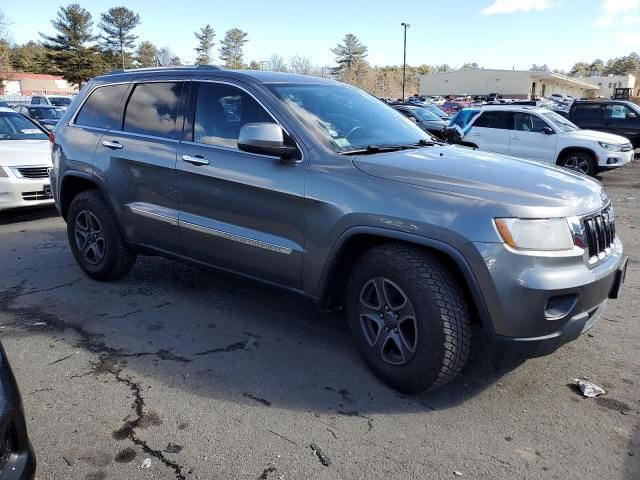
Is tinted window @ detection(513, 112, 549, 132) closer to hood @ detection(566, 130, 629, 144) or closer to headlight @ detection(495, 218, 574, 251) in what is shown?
hood @ detection(566, 130, 629, 144)

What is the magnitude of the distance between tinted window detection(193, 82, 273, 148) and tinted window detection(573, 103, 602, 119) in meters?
15.6

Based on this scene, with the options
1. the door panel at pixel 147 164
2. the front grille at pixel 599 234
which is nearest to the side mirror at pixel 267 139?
the door panel at pixel 147 164

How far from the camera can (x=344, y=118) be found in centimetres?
376

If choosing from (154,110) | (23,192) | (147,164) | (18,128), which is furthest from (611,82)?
(147,164)

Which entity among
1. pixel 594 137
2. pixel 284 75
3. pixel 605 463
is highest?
pixel 284 75

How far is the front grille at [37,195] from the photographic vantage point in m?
7.59

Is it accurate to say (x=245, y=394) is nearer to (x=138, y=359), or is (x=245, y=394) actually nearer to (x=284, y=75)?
(x=138, y=359)

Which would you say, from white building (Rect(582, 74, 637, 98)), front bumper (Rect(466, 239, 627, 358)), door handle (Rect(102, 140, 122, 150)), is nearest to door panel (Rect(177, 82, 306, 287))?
door handle (Rect(102, 140, 122, 150))

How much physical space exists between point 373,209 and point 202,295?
2272 millimetres

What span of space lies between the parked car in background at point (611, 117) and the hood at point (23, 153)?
14.9 meters

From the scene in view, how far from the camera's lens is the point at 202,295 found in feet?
15.5

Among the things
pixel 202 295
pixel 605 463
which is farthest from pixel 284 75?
pixel 605 463

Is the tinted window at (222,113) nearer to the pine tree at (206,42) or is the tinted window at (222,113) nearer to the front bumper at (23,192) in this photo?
the front bumper at (23,192)

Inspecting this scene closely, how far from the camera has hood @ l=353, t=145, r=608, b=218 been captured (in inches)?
108
